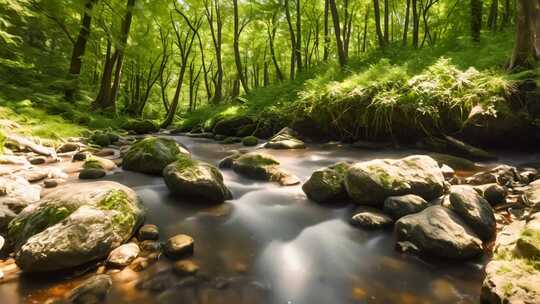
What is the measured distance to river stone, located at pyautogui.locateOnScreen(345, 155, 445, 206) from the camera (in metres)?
4.80

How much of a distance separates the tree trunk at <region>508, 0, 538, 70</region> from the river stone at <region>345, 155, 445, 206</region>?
5.12 metres

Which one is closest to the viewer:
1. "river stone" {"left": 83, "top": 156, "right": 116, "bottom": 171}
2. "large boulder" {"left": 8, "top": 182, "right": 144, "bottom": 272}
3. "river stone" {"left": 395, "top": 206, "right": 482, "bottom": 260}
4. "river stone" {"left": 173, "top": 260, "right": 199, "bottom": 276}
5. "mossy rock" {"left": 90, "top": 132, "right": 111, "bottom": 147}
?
"large boulder" {"left": 8, "top": 182, "right": 144, "bottom": 272}

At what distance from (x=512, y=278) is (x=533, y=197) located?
2295 millimetres

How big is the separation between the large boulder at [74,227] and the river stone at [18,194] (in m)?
0.54

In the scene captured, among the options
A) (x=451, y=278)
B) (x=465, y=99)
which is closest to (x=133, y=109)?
(x=465, y=99)

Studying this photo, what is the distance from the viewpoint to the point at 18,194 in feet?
15.2

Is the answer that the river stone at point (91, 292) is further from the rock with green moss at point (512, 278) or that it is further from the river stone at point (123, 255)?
the rock with green moss at point (512, 278)

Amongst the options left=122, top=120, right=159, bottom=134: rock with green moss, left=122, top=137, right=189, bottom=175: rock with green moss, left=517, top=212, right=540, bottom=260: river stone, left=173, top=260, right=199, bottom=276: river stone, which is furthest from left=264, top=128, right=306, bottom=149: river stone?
left=122, top=120, right=159, bottom=134: rock with green moss

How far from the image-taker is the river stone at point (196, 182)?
17.1ft

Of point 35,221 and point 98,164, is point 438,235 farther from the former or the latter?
point 98,164

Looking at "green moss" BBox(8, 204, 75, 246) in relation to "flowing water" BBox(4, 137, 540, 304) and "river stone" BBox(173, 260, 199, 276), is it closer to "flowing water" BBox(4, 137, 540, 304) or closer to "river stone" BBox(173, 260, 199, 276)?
"flowing water" BBox(4, 137, 540, 304)

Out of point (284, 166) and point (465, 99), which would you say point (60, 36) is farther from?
point (465, 99)

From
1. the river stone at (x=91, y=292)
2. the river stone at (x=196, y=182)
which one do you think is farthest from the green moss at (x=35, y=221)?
the river stone at (x=196, y=182)

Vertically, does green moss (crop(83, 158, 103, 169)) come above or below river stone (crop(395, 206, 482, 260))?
above
